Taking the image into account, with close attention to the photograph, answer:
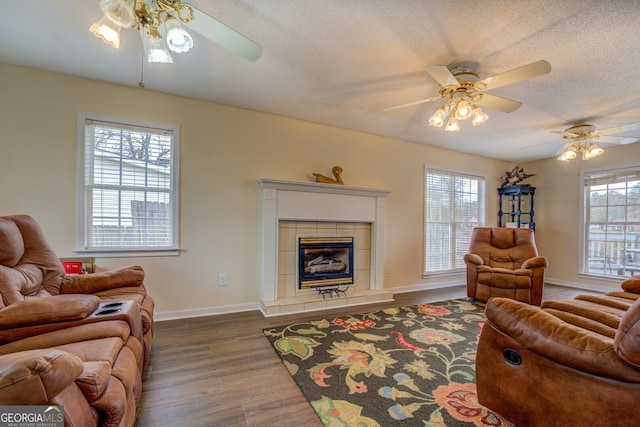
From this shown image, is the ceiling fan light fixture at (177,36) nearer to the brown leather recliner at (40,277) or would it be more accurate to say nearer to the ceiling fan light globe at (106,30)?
the ceiling fan light globe at (106,30)

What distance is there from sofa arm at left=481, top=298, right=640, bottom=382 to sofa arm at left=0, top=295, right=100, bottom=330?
2166mm

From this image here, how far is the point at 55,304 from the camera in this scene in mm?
1287

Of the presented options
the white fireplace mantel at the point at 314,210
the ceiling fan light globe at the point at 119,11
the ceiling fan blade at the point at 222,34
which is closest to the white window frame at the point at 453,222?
the white fireplace mantel at the point at 314,210

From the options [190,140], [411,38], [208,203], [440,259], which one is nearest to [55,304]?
[208,203]

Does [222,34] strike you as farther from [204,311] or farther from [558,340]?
[204,311]

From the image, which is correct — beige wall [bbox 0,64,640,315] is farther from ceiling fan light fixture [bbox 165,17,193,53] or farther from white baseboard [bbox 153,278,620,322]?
ceiling fan light fixture [bbox 165,17,193,53]

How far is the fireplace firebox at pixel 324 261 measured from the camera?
3498mm

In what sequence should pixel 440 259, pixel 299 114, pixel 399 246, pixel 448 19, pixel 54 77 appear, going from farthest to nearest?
pixel 440 259 → pixel 399 246 → pixel 299 114 → pixel 54 77 → pixel 448 19

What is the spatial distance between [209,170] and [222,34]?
1.88m

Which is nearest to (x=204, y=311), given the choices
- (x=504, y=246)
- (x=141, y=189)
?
(x=141, y=189)

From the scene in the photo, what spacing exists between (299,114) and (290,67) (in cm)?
107

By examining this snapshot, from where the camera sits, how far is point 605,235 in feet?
15.1

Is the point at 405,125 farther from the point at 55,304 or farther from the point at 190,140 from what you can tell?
the point at 55,304

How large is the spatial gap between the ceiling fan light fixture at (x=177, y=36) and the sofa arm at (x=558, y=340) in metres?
2.19
